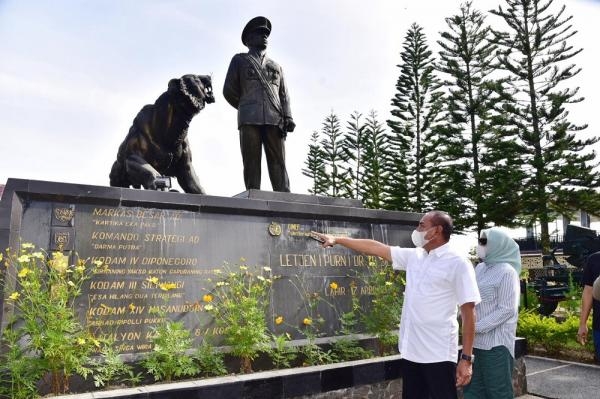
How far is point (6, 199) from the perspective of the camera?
3.42m

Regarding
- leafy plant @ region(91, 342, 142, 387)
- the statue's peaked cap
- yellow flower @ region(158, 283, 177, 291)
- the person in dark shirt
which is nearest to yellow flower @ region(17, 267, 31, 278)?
leafy plant @ region(91, 342, 142, 387)

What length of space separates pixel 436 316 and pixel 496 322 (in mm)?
497

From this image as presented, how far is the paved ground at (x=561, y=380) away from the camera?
4594mm

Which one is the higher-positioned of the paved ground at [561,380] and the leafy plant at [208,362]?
the leafy plant at [208,362]

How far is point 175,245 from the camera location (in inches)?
160

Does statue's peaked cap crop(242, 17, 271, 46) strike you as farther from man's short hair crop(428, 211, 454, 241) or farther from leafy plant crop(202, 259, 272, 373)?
man's short hair crop(428, 211, 454, 241)

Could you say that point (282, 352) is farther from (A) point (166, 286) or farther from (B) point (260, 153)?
(B) point (260, 153)

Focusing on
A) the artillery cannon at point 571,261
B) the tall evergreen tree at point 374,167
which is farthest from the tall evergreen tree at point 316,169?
the artillery cannon at point 571,261

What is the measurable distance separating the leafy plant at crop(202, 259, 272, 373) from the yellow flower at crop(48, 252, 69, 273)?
3.38 ft

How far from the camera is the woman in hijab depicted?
9.80ft

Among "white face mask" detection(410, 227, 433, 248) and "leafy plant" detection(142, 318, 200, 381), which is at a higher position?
"white face mask" detection(410, 227, 433, 248)

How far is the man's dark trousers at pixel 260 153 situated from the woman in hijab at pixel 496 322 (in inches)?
120

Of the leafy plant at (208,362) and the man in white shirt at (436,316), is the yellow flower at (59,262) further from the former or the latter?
the man in white shirt at (436,316)

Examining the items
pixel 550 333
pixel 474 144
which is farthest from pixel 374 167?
pixel 550 333
